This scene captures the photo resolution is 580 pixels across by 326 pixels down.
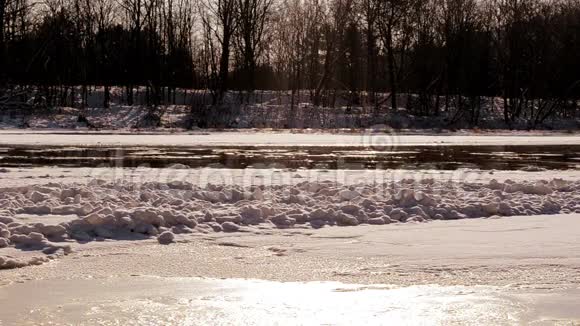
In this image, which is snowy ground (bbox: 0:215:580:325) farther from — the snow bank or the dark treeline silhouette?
the dark treeline silhouette

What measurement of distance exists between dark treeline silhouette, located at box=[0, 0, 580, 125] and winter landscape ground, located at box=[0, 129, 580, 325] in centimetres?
3399

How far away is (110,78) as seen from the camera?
49.0 meters

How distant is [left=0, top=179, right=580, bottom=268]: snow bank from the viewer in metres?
7.00

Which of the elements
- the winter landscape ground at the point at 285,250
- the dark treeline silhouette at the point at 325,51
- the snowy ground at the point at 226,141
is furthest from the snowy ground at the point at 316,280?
the dark treeline silhouette at the point at 325,51

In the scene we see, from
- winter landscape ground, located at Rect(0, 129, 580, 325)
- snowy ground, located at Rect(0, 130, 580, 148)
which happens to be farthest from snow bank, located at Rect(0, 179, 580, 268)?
snowy ground, located at Rect(0, 130, 580, 148)

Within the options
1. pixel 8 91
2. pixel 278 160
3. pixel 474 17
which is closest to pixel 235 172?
pixel 278 160

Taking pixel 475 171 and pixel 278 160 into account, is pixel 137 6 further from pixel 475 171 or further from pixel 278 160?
pixel 475 171

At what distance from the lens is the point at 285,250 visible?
656 cm

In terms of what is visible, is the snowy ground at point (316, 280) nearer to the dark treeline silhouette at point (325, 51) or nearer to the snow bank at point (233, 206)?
the snow bank at point (233, 206)

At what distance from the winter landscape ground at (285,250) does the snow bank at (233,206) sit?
2 centimetres

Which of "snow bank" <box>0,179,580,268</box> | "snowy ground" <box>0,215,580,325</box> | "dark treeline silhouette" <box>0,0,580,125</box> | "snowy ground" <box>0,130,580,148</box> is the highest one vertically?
"dark treeline silhouette" <box>0,0,580,125</box>

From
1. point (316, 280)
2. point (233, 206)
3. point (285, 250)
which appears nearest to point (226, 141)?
point (233, 206)

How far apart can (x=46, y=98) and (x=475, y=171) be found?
33.2m

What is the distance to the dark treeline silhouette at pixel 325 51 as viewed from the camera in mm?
44844
